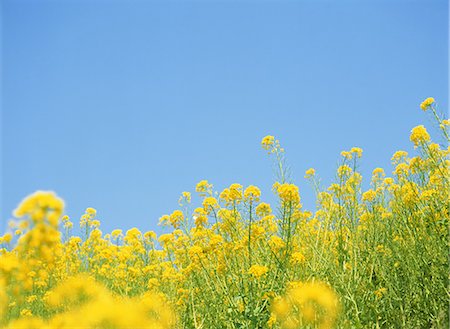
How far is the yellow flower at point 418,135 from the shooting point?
4.31 m

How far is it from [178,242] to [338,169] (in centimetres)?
152

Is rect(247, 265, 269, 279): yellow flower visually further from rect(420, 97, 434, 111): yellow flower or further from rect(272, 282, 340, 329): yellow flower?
rect(420, 97, 434, 111): yellow flower

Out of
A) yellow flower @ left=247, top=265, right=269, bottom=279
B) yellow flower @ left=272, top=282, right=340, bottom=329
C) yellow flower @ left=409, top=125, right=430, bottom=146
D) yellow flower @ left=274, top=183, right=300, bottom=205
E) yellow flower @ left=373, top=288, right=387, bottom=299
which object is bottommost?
yellow flower @ left=272, top=282, right=340, bottom=329

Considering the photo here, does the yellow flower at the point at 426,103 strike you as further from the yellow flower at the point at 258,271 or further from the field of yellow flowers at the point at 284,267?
the yellow flower at the point at 258,271

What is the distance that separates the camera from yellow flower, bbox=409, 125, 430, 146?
431 centimetres

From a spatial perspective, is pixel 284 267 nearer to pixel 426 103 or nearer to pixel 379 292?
pixel 379 292

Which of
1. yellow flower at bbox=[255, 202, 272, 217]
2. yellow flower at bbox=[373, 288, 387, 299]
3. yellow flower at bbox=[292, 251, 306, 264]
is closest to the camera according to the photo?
yellow flower at bbox=[292, 251, 306, 264]

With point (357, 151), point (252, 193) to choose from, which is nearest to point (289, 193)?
point (252, 193)

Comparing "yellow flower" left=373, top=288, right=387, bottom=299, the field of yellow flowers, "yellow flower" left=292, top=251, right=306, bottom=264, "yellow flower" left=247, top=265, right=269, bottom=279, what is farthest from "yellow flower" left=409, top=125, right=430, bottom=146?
"yellow flower" left=247, top=265, right=269, bottom=279

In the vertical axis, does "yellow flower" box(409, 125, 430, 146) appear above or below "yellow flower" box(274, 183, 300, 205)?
above

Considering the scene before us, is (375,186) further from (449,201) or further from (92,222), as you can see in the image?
(92,222)

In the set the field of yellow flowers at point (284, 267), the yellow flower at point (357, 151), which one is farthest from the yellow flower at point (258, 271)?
the yellow flower at point (357, 151)

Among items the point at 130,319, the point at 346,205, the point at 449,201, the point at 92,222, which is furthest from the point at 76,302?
the point at 92,222

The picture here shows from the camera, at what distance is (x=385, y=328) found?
3402 millimetres
